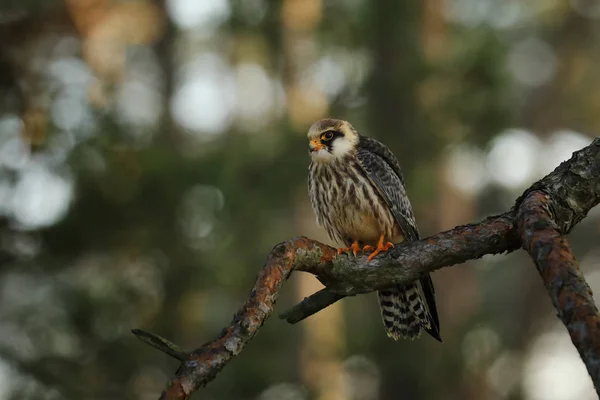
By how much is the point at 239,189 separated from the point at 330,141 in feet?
15.7

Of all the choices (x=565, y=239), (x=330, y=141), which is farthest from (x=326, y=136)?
(x=565, y=239)

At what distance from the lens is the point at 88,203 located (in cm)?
876

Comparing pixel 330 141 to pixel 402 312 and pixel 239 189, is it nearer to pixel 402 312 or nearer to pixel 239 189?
pixel 402 312

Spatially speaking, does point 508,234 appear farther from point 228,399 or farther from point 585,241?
point 585,241

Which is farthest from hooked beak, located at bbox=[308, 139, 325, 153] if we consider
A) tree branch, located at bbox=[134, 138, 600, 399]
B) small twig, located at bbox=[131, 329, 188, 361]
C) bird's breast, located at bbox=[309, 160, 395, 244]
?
small twig, located at bbox=[131, 329, 188, 361]

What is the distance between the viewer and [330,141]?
16.9 feet

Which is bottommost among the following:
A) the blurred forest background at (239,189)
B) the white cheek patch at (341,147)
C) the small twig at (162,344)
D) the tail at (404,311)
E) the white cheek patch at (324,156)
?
the small twig at (162,344)

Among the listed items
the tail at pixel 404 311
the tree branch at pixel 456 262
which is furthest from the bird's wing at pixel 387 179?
the tree branch at pixel 456 262

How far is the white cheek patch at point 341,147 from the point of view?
5.09 meters

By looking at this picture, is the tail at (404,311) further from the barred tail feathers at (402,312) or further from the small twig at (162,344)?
the small twig at (162,344)

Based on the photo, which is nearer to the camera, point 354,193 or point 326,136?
point 354,193

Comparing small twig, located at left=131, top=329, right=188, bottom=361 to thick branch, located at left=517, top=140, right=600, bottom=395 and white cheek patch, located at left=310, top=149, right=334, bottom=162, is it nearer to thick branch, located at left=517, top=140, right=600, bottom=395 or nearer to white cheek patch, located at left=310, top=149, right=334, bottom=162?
thick branch, located at left=517, top=140, right=600, bottom=395

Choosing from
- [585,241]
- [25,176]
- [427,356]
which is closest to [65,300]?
[25,176]

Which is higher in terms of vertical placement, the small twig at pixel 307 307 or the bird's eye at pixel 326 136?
the bird's eye at pixel 326 136
